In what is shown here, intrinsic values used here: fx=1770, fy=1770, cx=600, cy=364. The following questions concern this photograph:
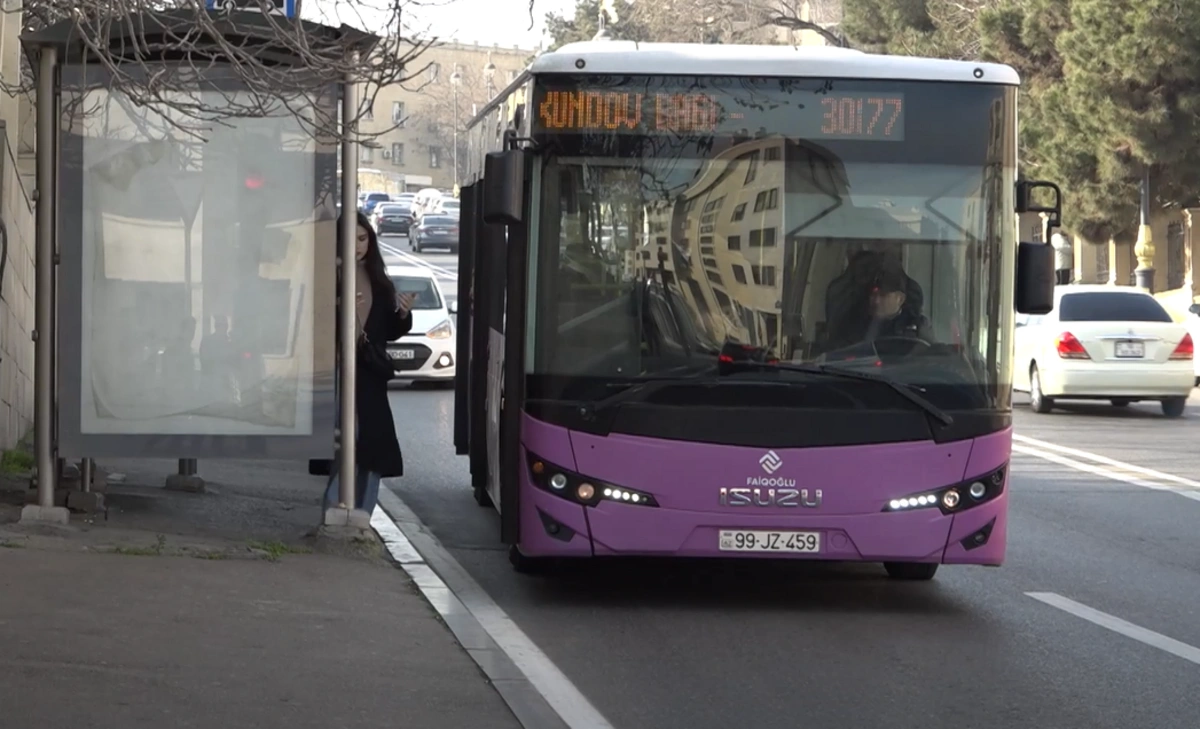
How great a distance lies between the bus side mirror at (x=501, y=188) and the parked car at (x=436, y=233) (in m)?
60.8

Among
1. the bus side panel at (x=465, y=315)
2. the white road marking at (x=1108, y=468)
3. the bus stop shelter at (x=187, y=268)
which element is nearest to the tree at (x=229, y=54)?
the bus stop shelter at (x=187, y=268)

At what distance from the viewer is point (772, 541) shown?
8.88 metres

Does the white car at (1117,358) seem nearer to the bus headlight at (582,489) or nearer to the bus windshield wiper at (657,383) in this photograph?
the bus windshield wiper at (657,383)

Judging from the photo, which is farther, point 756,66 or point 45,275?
point 45,275

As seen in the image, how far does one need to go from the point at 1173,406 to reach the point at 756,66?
14562 mm

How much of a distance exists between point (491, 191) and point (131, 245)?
256 centimetres

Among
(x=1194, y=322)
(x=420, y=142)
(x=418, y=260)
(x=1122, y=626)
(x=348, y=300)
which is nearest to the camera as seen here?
(x=1122, y=626)

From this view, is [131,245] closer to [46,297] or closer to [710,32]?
[46,297]

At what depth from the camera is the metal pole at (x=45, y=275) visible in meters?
9.73

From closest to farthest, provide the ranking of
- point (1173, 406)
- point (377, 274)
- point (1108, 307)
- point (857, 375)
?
point (857, 375), point (377, 274), point (1173, 406), point (1108, 307)

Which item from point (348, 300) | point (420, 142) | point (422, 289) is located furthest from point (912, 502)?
point (420, 142)

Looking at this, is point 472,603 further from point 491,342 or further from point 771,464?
point 491,342

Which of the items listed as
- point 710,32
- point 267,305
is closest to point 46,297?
point 267,305

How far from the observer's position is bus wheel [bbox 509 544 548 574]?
9781 millimetres
